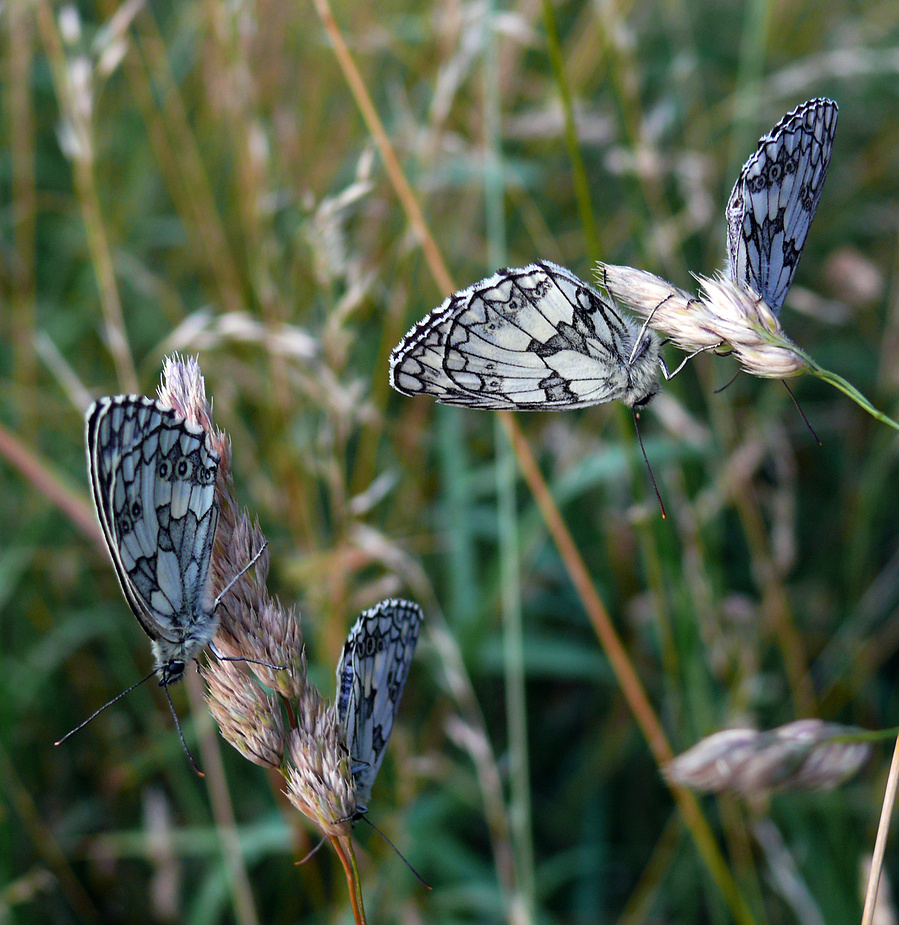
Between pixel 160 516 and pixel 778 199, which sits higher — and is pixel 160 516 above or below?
below

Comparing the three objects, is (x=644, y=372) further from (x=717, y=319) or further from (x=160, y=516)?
(x=160, y=516)

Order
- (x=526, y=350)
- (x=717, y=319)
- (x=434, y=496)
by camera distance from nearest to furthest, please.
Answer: (x=717, y=319)
(x=526, y=350)
(x=434, y=496)

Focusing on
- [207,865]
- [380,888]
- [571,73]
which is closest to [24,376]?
[207,865]

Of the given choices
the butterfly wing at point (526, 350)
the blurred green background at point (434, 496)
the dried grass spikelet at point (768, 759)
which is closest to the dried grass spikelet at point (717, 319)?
the butterfly wing at point (526, 350)

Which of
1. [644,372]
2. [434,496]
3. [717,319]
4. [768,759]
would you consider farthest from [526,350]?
[434,496]

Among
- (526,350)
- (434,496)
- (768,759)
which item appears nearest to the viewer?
(768,759)

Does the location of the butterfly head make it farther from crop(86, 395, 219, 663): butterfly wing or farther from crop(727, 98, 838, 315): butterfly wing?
crop(86, 395, 219, 663): butterfly wing

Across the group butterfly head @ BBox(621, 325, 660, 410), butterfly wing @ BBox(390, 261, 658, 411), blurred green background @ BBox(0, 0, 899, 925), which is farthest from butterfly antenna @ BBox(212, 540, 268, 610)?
blurred green background @ BBox(0, 0, 899, 925)
